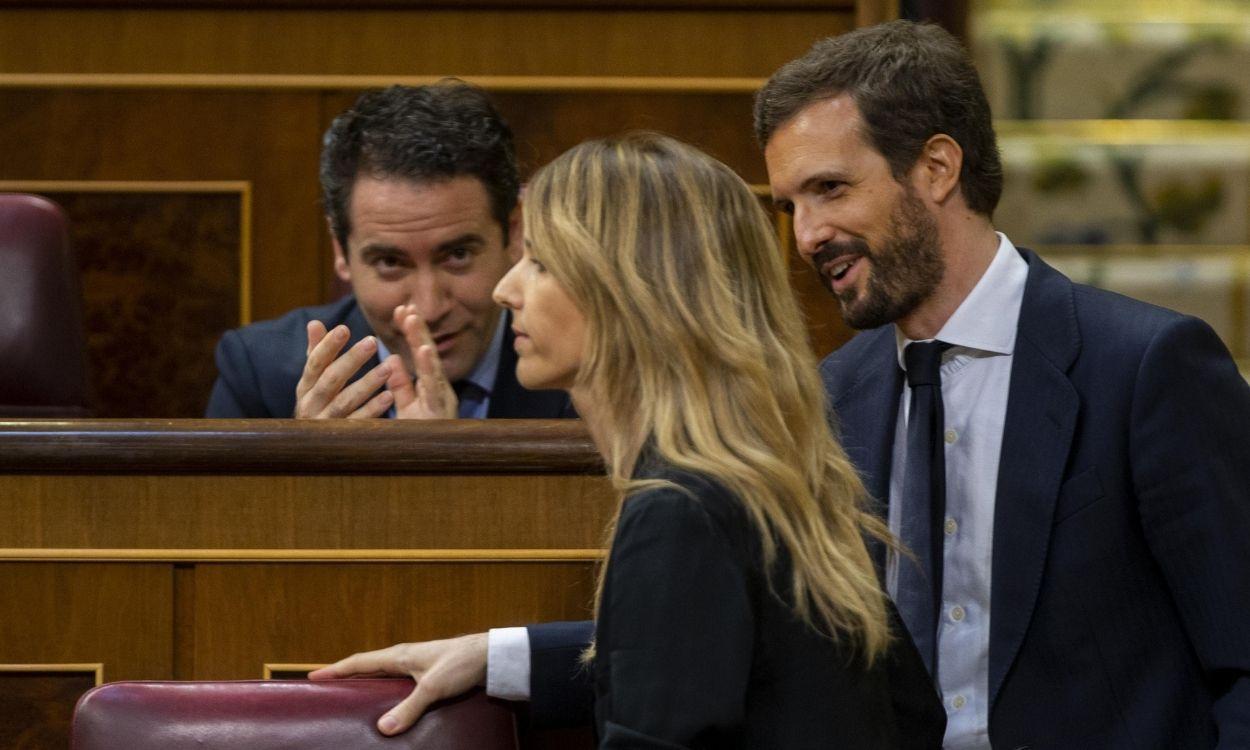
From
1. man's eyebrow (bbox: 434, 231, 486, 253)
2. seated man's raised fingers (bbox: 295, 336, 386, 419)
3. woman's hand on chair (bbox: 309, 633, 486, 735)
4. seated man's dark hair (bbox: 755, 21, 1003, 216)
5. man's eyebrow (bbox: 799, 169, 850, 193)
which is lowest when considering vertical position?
woman's hand on chair (bbox: 309, 633, 486, 735)

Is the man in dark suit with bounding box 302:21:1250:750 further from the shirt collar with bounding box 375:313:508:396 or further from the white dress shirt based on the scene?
the shirt collar with bounding box 375:313:508:396

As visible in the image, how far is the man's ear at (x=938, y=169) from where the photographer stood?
128 centimetres

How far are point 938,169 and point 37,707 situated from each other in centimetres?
80

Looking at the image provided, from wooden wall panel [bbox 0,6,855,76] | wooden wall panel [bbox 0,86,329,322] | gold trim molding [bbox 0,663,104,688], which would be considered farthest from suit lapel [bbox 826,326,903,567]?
wooden wall panel [bbox 0,86,329,322]

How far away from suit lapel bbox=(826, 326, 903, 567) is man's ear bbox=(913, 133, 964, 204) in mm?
121

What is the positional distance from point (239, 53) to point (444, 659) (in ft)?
4.38

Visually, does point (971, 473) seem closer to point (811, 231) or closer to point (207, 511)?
point (811, 231)

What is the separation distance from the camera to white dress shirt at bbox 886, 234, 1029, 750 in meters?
1.19

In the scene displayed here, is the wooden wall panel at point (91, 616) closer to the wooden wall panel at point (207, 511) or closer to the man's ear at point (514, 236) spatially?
the wooden wall panel at point (207, 511)

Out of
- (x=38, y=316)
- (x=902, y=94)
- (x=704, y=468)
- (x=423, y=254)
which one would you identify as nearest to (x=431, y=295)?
(x=423, y=254)

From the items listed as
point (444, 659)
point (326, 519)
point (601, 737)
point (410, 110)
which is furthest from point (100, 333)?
point (601, 737)

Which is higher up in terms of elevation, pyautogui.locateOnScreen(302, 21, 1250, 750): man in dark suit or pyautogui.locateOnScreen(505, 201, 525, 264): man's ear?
pyautogui.locateOnScreen(505, 201, 525, 264): man's ear

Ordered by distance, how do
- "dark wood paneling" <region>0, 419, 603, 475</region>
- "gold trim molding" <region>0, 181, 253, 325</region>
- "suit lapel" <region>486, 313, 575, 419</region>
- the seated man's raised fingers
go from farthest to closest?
"gold trim molding" <region>0, 181, 253, 325</region> → "suit lapel" <region>486, 313, 575, 419</region> → the seated man's raised fingers → "dark wood paneling" <region>0, 419, 603, 475</region>

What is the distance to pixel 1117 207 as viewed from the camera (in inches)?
113
